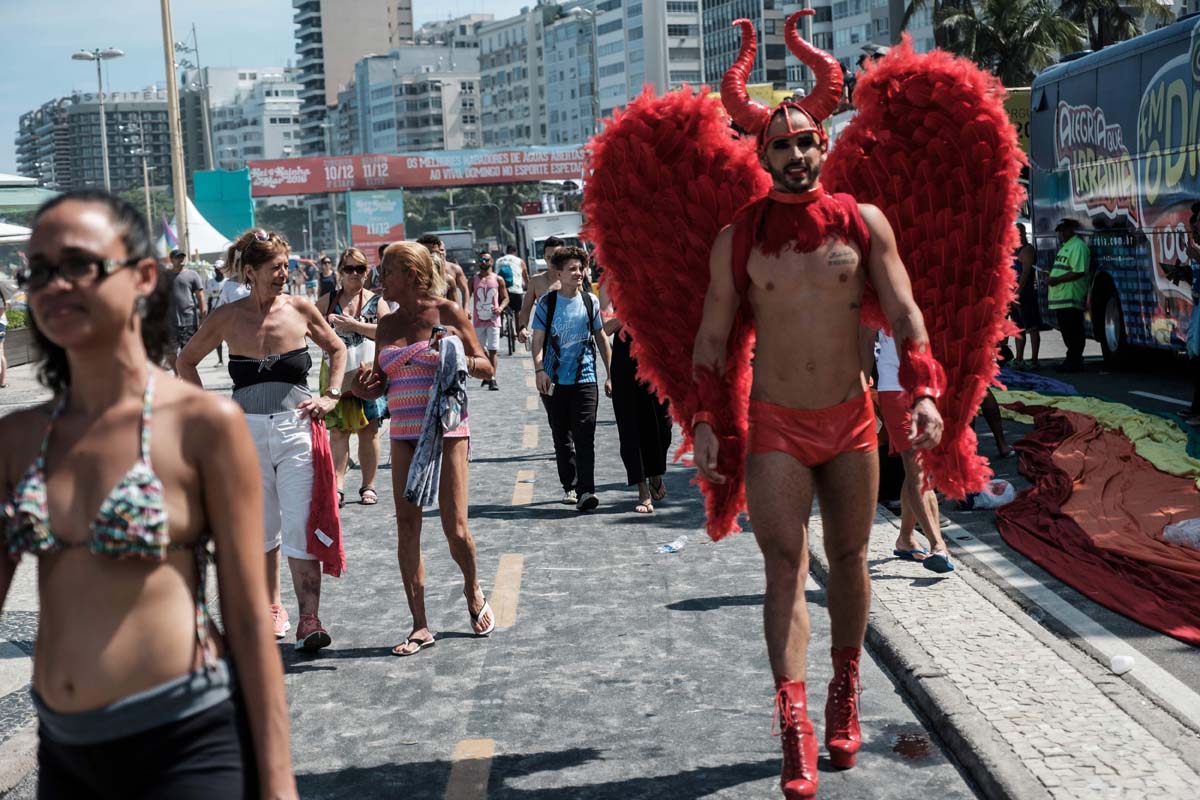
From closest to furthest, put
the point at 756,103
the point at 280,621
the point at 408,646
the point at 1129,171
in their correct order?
the point at 756,103 < the point at 408,646 < the point at 280,621 < the point at 1129,171

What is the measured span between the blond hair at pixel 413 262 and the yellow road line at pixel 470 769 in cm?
238

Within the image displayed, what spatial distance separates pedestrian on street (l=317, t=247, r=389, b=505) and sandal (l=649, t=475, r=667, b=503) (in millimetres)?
2081

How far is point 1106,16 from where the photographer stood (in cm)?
4800

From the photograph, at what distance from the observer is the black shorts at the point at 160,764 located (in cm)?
254

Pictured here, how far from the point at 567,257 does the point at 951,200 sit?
591 centimetres

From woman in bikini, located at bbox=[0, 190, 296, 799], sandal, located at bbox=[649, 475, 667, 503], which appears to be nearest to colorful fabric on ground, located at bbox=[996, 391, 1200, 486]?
sandal, located at bbox=[649, 475, 667, 503]

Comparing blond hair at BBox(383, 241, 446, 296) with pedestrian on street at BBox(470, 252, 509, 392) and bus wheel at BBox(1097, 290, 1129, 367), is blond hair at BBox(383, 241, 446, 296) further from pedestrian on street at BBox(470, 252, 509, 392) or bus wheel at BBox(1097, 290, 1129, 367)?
pedestrian on street at BBox(470, 252, 509, 392)

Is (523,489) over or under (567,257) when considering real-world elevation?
under

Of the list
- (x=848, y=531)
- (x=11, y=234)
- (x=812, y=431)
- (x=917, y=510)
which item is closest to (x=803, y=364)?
(x=812, y=431)

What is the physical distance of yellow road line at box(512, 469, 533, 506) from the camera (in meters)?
11.5

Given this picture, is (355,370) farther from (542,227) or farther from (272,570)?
(542,227)

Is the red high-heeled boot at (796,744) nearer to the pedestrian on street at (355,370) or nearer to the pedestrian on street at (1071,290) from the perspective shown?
the pedestrian on street at (355,370)

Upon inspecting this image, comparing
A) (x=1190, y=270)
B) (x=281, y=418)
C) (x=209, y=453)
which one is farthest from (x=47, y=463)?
(x=1190, y=270)

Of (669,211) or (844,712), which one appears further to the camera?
(669,211)
